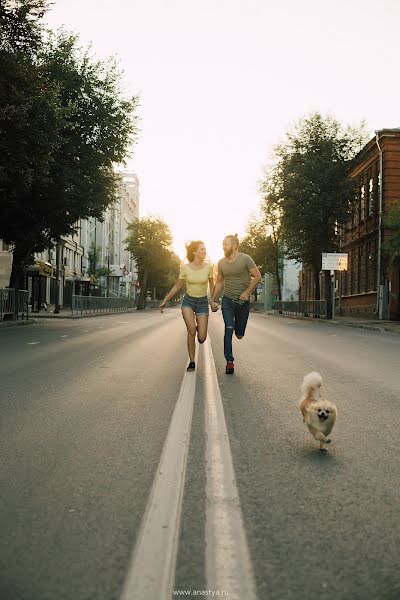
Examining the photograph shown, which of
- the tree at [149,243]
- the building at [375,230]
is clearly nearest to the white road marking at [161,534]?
the building at [375,230]

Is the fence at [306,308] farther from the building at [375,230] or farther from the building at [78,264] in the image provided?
the building at [78,264]

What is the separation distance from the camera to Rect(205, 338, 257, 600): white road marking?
2617mm

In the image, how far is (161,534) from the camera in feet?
10.3

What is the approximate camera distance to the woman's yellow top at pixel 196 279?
403 inches

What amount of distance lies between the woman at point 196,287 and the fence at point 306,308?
31.6 meters

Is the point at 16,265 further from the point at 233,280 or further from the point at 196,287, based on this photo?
the point at 233,280

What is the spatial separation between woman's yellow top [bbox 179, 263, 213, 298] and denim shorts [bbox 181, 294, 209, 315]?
0.06 m

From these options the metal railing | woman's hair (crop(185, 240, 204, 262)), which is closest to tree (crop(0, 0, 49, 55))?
woman's hair (crop(185, 240, 204, 262))

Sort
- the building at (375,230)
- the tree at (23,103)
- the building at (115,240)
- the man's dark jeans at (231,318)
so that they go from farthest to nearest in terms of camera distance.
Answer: the building at (115,240) < the building at (375,230) < the tree at (23,103) < the man's dark jeans at (231,318)

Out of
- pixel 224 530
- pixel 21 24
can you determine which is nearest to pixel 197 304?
pixel 224 530

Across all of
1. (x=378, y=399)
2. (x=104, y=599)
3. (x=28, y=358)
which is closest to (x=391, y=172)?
(x=28, y=358)

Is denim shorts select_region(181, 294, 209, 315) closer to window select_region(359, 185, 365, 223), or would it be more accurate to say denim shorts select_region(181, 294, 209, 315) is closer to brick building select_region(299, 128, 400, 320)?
brick building select_region(299, 128, 400, 320)

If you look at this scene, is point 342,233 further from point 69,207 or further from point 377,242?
point 69,207

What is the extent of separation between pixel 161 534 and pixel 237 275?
24.3ft
